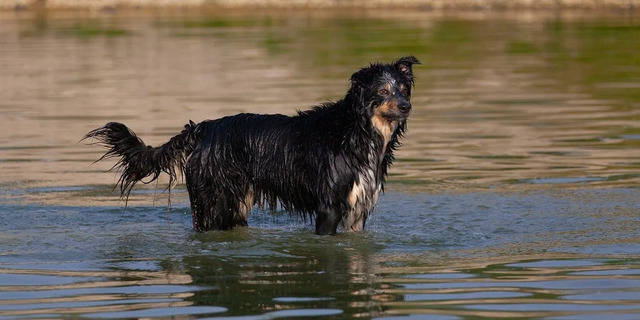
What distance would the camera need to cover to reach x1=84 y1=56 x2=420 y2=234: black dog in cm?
1056

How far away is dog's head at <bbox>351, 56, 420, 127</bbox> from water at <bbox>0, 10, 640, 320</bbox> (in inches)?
43.2

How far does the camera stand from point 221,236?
10.9m

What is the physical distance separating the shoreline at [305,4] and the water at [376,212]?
1728cm

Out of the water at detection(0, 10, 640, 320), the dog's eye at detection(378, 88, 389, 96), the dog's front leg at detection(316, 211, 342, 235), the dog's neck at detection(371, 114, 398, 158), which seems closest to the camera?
the water at detection(0, 10, 640, 320)

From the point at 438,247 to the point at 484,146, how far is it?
19.4 ft

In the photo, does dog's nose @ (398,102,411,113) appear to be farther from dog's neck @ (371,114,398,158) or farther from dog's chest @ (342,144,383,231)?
dog's chest @ (342,144,383,231)

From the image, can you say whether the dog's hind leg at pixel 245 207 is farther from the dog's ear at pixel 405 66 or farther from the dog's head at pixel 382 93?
the dog's ear at pixel 405 66

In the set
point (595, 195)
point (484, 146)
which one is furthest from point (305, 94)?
point (595, 195)

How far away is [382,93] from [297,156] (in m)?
1.02

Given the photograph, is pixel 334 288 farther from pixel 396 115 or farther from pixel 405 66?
pixel 405 66

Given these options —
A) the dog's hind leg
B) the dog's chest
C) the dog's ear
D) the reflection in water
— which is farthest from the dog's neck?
the dog's hind leg

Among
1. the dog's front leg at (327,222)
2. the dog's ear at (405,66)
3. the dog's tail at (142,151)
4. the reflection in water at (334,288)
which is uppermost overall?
the dog's ear at (405,66)

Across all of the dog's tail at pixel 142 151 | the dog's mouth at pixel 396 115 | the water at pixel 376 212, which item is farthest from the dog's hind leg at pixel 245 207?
the dog's mouth at pixel 396 115

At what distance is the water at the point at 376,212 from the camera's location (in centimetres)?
865
